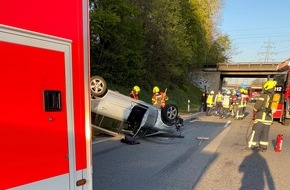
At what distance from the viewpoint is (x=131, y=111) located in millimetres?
8664

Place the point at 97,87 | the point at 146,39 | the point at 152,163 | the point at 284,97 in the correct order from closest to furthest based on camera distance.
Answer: the point at 152,163, the point at 97,87, the point at 284,97, the point at 146,39

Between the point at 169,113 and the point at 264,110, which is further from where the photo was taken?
the point at 169,113

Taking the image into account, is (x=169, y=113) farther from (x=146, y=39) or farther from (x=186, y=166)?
(x=146, y=39)

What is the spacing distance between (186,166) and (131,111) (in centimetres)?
297

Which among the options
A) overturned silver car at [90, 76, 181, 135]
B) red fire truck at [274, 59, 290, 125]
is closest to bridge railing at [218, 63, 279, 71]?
red fire truck at [274, 59, 290, 125]

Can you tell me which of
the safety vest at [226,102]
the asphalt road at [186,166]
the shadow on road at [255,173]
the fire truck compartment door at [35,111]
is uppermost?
the fire truck compartment door at [35,111]

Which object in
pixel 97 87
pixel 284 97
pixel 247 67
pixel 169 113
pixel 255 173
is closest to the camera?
pixel 255 173

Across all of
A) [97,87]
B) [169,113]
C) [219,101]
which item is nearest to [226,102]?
[219,101]


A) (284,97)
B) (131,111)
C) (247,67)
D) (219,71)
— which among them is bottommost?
(131,111)

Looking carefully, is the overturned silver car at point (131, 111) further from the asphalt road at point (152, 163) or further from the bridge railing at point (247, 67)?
the bridge railing at point (247, 67)

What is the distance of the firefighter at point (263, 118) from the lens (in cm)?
780

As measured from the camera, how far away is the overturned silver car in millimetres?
7980

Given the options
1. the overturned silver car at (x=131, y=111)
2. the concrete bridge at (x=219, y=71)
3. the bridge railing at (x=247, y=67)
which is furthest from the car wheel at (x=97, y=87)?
the bridge railing at (x=247, y=67)

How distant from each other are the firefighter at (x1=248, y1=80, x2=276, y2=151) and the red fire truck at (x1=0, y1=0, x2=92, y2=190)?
6555mm
